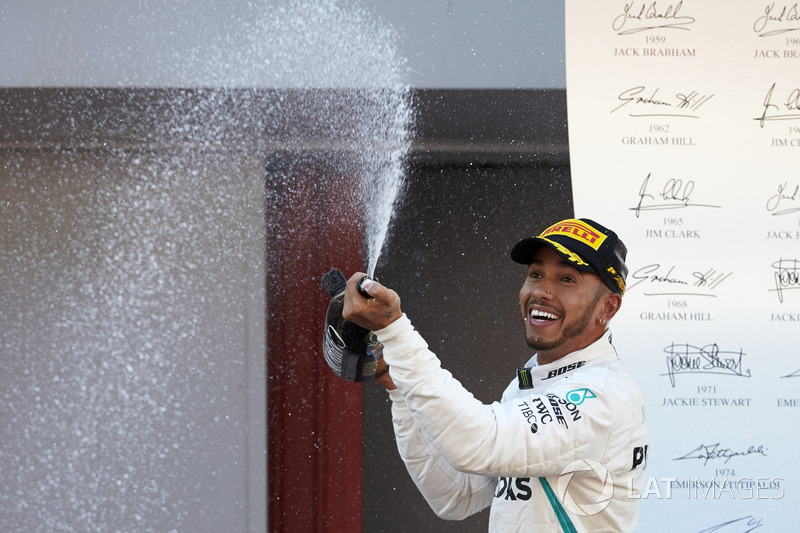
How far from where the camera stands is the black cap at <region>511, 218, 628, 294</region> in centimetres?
139

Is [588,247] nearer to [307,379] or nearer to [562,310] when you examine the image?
[562,310]

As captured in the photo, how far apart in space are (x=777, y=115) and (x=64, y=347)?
1583 mm

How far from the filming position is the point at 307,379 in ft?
6.08

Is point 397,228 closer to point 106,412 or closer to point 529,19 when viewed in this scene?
point 529,19
